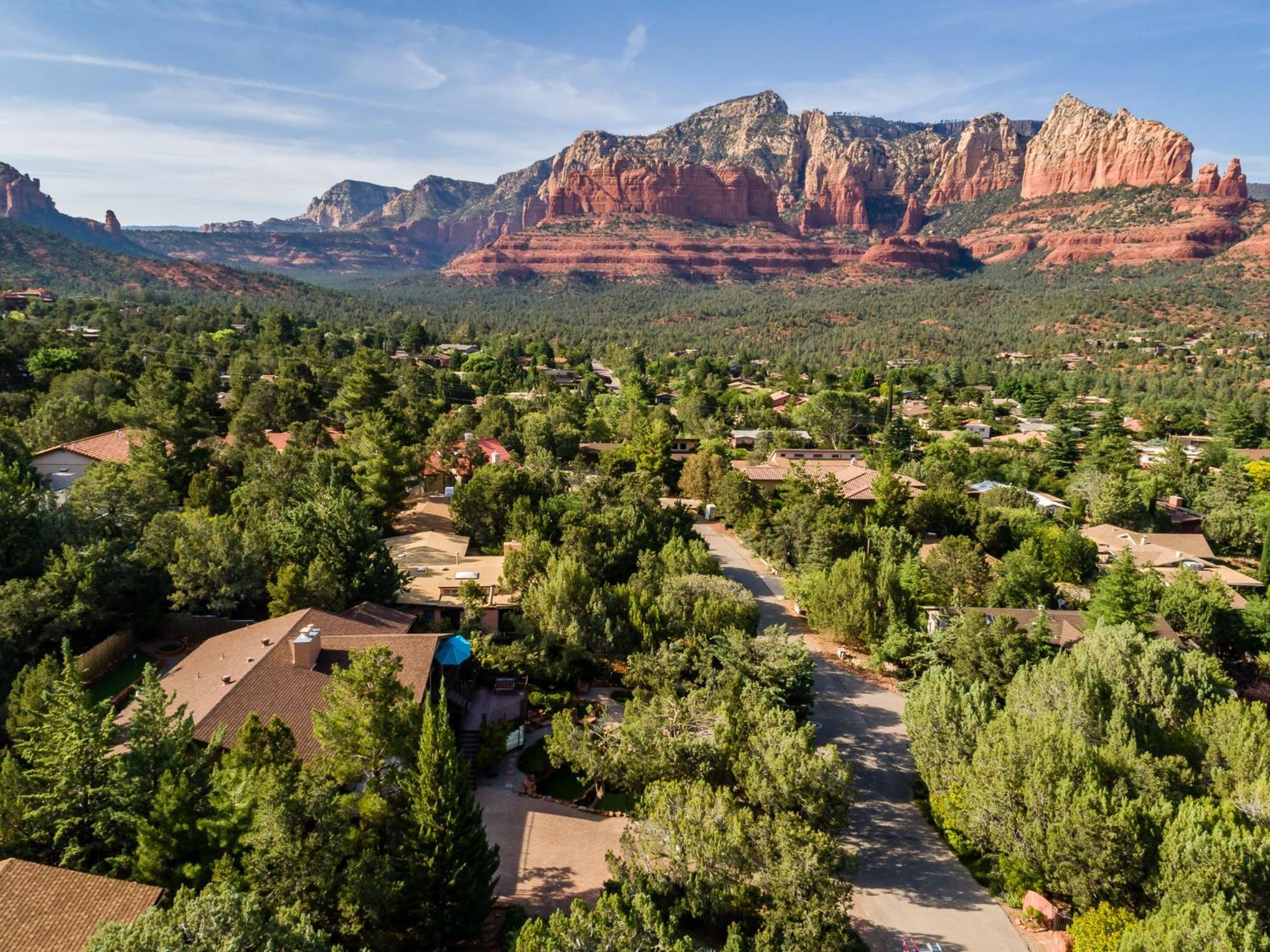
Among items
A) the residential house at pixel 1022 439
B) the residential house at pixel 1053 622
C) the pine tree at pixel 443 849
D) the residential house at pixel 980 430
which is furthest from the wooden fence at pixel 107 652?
the residential house at pixel 980 430

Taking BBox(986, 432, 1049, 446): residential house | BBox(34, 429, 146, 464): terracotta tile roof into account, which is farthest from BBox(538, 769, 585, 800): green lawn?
BBox(986, 432, 1049, 446): residential house

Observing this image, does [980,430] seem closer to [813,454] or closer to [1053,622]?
[813,454]

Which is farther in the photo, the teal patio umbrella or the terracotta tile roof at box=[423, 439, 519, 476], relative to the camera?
the terracotta tile roof at box=[423, 439, 519, 476]

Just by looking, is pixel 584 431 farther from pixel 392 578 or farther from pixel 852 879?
pixel 852 879

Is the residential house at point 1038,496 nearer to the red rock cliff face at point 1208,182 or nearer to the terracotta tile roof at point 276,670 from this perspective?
the terracotta tile roof at point 276,670

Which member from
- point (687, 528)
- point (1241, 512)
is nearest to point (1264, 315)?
point (1241, 512)

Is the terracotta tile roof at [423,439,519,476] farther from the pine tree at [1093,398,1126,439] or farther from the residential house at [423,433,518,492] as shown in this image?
the pine tree at [1093,398,1126,439]
